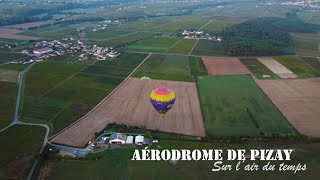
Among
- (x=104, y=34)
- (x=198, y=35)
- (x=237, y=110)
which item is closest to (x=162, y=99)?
(x=237, y=110)

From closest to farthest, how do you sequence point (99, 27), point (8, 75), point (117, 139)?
point (117, 139) → point (8, 75) → point (99, 27)

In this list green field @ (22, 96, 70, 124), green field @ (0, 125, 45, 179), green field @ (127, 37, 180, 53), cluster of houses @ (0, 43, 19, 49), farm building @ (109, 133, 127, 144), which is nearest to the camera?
green field @ (0, 125, 45, 179)

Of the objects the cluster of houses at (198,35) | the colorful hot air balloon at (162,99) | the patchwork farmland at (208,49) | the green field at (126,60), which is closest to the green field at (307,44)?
the patchwork farmland at (208,49)

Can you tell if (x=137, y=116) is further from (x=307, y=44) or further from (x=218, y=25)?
(x=218, y=25)

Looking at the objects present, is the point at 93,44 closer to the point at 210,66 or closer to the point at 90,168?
the point at 210,66

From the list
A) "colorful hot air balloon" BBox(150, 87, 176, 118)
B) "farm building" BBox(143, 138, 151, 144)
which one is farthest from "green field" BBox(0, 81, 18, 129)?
"colorful hot air balloon" BBox(150, 87, 176, 118)

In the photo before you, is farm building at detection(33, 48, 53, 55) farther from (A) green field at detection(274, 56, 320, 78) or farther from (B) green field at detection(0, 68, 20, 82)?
(A) green field at detection(274, 56, 320, 78)

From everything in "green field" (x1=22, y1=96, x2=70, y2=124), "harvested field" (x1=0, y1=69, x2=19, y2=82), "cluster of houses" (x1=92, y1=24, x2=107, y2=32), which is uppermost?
"cluster of houses" (x1=92, y1=24, x2=107, y2=32)
